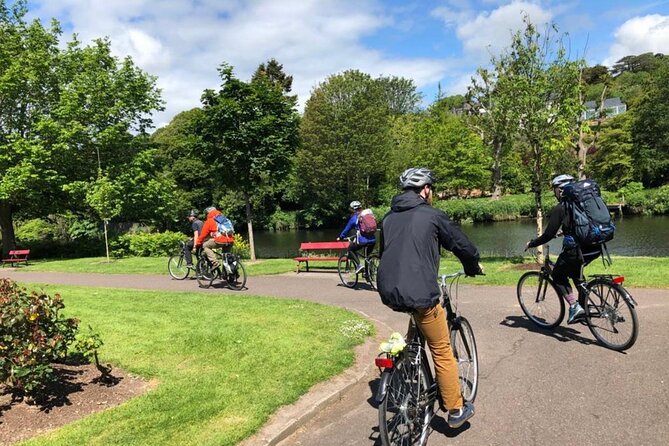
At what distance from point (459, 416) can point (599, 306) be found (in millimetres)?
2937

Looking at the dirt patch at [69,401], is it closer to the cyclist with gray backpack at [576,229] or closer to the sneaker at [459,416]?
the sneaker at [459,416]

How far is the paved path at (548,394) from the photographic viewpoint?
3.78 metres

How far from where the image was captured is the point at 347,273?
38.1 ft

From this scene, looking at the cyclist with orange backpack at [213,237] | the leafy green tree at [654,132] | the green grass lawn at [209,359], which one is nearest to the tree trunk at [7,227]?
the cyclist with orange backpack at [213,237]

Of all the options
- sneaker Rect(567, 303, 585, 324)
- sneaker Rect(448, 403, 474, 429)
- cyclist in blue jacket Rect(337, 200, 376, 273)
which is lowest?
sneaker Rect(448, 403, 474, 429)

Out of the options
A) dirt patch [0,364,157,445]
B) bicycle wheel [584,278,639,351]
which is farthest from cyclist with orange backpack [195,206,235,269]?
bicycle wheel [584,278,639,351]

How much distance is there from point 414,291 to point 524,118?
10.2m

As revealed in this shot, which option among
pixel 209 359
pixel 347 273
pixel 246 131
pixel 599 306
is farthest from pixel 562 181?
pixel 246 131

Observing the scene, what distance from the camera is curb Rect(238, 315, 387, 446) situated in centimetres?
393

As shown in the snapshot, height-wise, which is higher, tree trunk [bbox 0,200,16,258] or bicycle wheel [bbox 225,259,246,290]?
tree trunk [bbox 0,200,16,258]

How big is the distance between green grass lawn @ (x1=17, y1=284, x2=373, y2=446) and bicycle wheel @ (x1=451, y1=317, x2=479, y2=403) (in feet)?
4.81

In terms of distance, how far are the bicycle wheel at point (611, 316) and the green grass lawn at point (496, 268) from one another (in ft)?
12.0

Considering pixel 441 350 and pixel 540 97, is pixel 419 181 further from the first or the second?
pixel 540 97

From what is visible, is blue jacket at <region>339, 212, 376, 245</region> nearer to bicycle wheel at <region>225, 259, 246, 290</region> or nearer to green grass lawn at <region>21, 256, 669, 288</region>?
green grass lawn at <region>21, 256, 669, 288</region>
